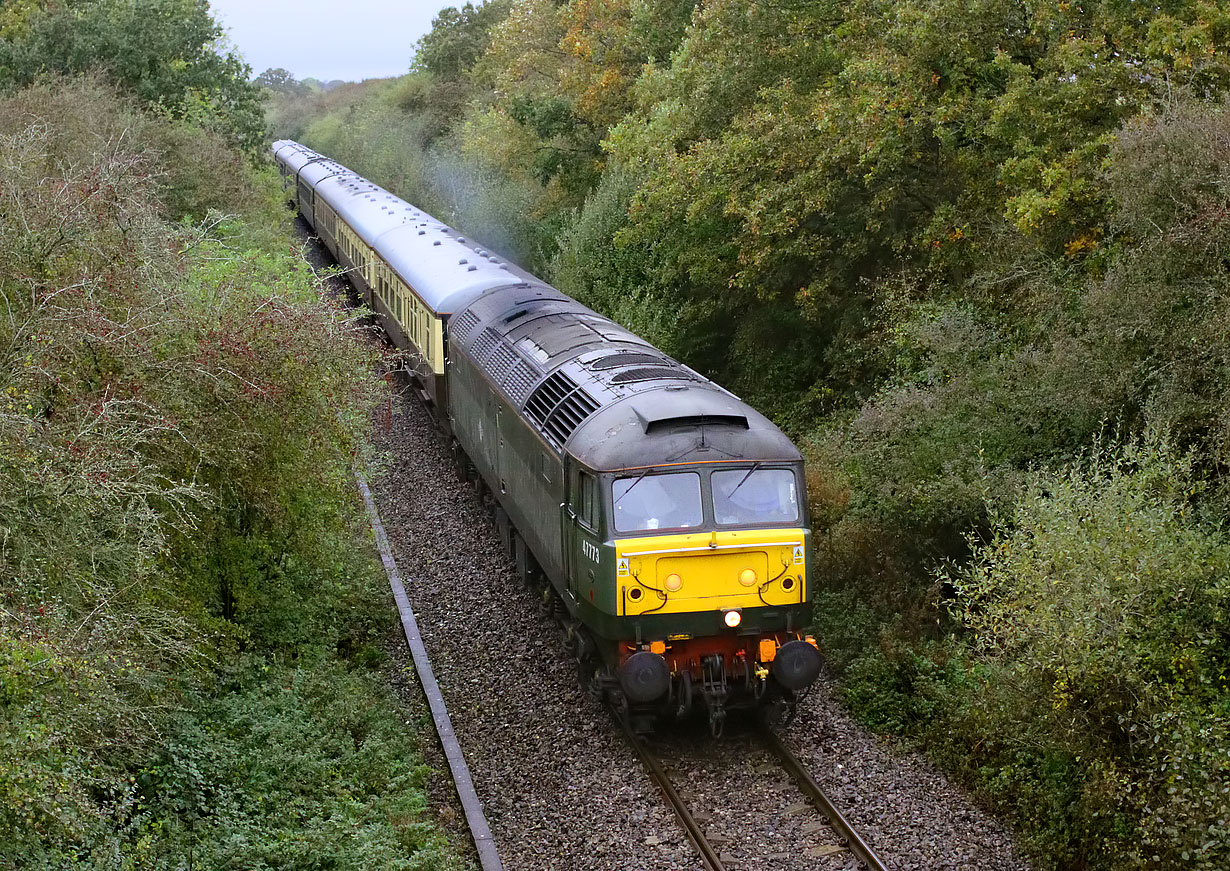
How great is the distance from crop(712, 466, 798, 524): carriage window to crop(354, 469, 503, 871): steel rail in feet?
10.8

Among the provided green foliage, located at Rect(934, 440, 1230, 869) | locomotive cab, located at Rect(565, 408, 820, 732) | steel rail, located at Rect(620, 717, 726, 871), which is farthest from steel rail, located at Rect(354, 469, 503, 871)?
green foliage, located at Rect(934, 440, 1230, 869)

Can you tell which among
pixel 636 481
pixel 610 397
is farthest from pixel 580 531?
pixel 610 397

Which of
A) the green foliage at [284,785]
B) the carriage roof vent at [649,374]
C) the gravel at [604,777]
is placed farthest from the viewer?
the carriage roof vent at [649,374]

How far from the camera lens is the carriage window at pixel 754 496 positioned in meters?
10.4

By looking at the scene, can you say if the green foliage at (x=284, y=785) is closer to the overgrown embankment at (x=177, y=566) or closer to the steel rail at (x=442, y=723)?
the overgrown embankment at (x=177, y=566)

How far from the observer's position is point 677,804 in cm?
981

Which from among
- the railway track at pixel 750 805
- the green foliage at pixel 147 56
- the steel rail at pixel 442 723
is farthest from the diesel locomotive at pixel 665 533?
the green foliage at pixel 147 56

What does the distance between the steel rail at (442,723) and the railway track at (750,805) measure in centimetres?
160

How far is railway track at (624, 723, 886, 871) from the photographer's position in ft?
29.9

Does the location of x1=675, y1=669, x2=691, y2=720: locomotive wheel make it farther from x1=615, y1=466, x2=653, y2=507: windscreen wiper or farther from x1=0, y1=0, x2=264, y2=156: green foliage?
x1=0, y1=0, x2=264, y2=156: green foliage

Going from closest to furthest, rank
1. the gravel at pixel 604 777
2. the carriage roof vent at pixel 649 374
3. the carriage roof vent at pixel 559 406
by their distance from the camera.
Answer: the gravel at pixel 604 777
the carriage roof vent at pixel 559 406
the carriage roof vent at pixel 649 374

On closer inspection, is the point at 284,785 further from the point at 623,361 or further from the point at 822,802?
the point at 623,361

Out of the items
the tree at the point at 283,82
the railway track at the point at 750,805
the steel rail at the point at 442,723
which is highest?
the tree at the point at 283,82

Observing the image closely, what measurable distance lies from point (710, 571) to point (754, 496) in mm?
830
